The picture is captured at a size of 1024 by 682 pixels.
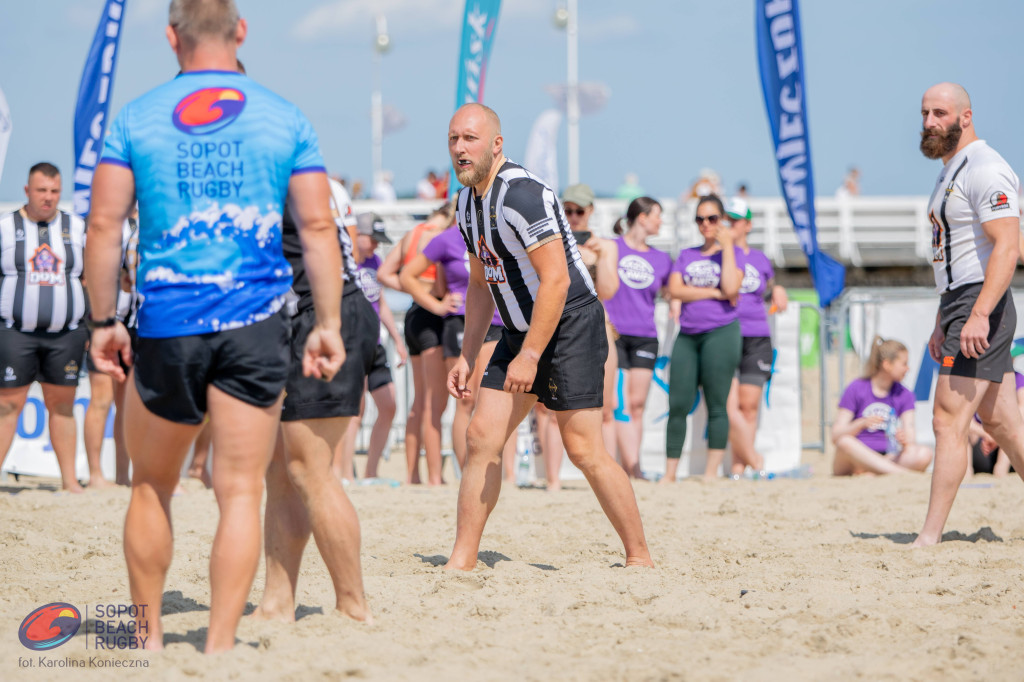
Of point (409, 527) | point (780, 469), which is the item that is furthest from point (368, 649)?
point (780, 469)

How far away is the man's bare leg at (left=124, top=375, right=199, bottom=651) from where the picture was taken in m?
2.98

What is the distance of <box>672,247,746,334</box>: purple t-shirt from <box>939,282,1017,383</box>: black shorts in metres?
3.23

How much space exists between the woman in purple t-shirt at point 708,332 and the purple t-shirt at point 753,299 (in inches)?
6.9

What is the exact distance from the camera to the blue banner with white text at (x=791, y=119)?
9.38m

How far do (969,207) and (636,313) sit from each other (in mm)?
3560

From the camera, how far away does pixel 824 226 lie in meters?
23.1

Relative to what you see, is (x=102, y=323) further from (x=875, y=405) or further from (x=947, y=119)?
(x=875, y=405)

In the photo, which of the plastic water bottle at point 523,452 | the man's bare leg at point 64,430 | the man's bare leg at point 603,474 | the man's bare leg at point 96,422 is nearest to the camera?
the man's bare leg at point 603,474

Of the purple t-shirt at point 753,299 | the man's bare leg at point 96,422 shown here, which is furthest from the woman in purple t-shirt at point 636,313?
the man's bare leg at point 96,422

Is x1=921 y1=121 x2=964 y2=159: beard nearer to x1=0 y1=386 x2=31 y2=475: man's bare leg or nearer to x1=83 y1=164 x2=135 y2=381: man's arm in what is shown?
x1=83 y1=164 x2=135 y2=381: man's arm

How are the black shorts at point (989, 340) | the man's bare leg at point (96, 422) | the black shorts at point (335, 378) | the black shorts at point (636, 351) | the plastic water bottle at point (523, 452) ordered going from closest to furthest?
1. the black shorts at point (335, 378)
2. the black shorts at point (989, 340)
3. the man's bare leg at point (96, 422)
4. the black shorts at point (636, 351)
5. the plastic water bottle at point (523, 452)

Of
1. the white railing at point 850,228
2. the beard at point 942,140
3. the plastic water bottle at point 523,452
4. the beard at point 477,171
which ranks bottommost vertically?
the plastic water bottle at point 523,452

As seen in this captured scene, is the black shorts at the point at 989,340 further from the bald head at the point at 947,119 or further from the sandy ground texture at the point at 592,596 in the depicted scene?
the sandy ground texture at the point at 592,596

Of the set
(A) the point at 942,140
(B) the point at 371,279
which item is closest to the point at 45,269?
(B) the point at 371,279
